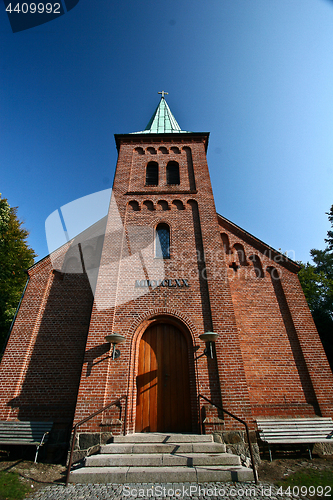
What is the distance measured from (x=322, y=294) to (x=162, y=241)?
1490 centimetres

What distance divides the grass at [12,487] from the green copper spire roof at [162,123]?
1394 centimetres

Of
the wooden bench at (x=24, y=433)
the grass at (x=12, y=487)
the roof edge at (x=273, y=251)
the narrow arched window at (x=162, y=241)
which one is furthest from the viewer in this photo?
the roof edge at (x=273, y=251)

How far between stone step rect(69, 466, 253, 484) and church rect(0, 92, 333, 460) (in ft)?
4.59

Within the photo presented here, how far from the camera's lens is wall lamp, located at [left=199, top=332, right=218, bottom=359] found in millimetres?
6629

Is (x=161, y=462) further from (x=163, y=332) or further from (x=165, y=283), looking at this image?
(x=165, y=283)

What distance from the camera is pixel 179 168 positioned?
11.8 m

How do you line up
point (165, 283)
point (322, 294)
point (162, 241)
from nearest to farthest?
point (165, 283), point (162, 241), point (322, 294)

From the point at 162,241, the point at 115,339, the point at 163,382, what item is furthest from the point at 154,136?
the point at 163,382

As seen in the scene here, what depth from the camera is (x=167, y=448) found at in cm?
519

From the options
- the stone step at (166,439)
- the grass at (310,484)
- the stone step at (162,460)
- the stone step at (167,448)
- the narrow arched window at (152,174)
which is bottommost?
the grass at (310,484)

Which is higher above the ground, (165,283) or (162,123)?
(162,123)

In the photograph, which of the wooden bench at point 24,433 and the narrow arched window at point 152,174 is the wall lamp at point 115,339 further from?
the narrow arched window at point 152,174

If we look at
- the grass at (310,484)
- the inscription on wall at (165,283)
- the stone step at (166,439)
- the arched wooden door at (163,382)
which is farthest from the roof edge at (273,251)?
the stone step at (166,439)

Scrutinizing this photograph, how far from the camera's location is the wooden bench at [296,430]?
6254 mm
